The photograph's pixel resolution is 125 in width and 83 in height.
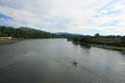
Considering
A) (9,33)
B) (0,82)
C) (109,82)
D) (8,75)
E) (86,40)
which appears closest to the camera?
(0,82)

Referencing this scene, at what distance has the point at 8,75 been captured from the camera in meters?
16.7

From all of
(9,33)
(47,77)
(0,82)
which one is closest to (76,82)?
(47,77)

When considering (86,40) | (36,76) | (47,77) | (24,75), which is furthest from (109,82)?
(86,40)

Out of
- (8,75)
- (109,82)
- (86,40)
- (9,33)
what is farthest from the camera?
(9,33)

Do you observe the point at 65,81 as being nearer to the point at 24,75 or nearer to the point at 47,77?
the point at 47,77

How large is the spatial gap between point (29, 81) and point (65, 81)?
13.3 feet

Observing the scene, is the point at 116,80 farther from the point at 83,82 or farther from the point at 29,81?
the point at 29,81

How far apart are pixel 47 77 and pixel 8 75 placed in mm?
4923

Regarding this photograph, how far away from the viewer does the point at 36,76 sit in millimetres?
16750

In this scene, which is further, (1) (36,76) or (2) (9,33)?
(2) (9,33)

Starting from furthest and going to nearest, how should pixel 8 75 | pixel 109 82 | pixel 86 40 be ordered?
pixel 86 40
pixel 8 75
pixel 109 82

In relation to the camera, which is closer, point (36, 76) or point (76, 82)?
point (76, 82)

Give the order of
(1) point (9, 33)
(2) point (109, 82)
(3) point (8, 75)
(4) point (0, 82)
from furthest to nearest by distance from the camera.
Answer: (1) point (9, 33), (3) point (8, 75), (2) point (109, 82), (4) point (0, 82)

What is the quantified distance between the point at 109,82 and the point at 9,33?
12596 centimetres
